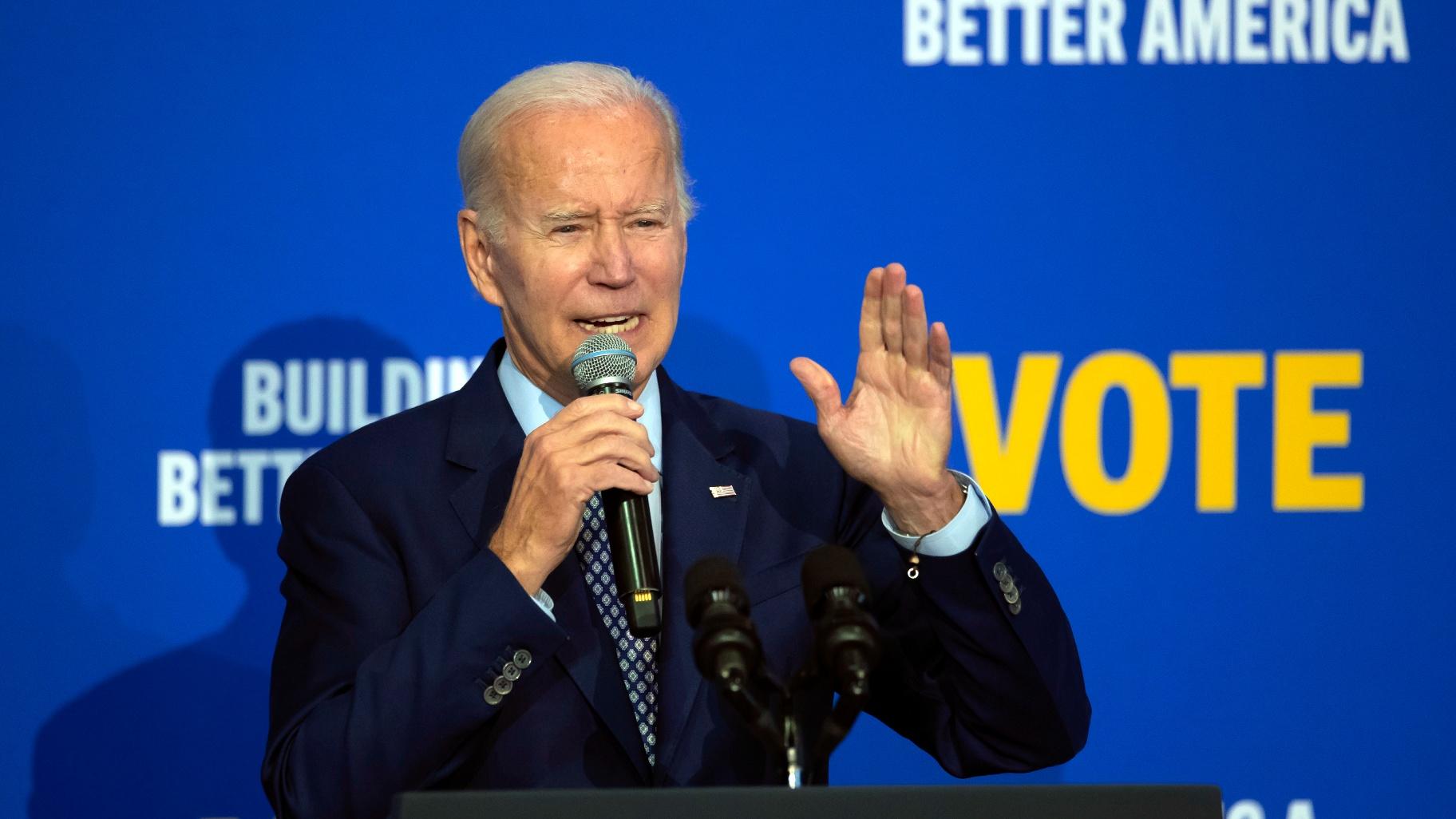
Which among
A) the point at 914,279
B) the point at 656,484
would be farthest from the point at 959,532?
the point at 914,279

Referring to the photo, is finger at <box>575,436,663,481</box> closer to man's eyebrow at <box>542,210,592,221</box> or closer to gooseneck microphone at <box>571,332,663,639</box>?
gooseneck microphone at <box>571,332,663,639</box>

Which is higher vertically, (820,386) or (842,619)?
(820,386)

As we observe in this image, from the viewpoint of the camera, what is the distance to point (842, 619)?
4.82ft

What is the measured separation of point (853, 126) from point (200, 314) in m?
1.25

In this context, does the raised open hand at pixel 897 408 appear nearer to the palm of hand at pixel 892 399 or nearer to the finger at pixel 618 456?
the palm of hand at pixel 892 399

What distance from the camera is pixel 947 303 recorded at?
3104 mm

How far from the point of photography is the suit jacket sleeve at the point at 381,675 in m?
1.83

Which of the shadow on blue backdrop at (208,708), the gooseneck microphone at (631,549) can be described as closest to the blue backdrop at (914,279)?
the shadow on blue backdrop at (208,708)

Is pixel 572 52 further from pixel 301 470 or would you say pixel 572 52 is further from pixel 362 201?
pixel 301 470

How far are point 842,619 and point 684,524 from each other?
25.1 inches

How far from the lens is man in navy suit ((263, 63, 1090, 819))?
184cm

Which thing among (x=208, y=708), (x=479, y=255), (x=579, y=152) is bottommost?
(x=208, y=708)

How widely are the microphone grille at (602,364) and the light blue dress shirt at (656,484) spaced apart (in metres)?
0.09

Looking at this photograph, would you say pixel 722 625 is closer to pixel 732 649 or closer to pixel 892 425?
pixel 732 649
